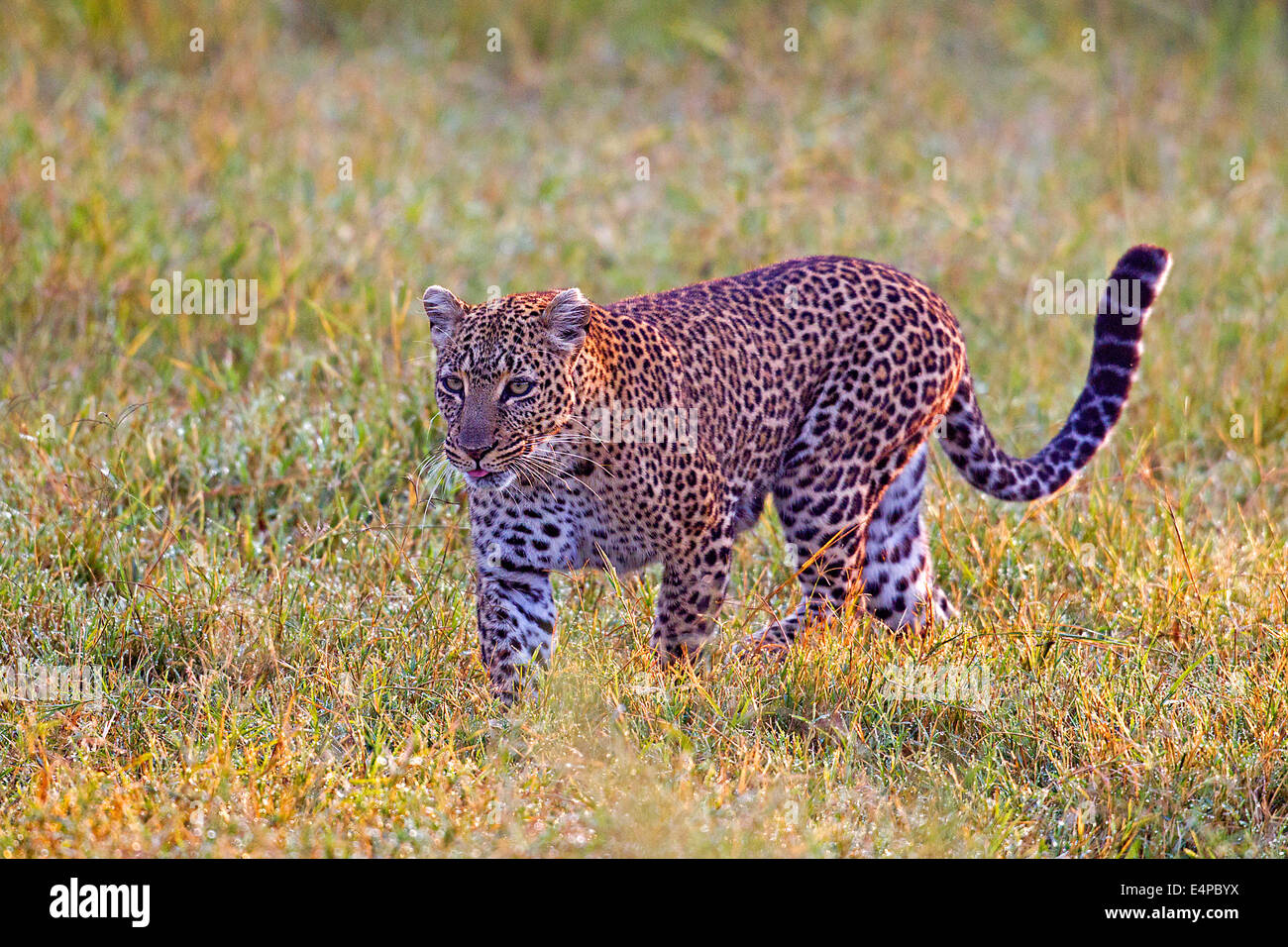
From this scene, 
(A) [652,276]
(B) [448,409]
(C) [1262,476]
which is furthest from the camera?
(A) [652,276]

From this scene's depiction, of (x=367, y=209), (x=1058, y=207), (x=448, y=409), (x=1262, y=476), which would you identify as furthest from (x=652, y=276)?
(x=448, y=409)

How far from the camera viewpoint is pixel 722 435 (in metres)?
4.92

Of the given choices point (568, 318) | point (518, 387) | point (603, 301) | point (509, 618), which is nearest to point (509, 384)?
point (518, 387)

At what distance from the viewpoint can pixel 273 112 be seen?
9531mm

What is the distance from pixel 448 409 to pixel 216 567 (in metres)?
1.05

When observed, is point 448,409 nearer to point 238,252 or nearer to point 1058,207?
point 238,252

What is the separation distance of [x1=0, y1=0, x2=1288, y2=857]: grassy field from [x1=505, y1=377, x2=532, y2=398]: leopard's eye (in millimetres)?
730
